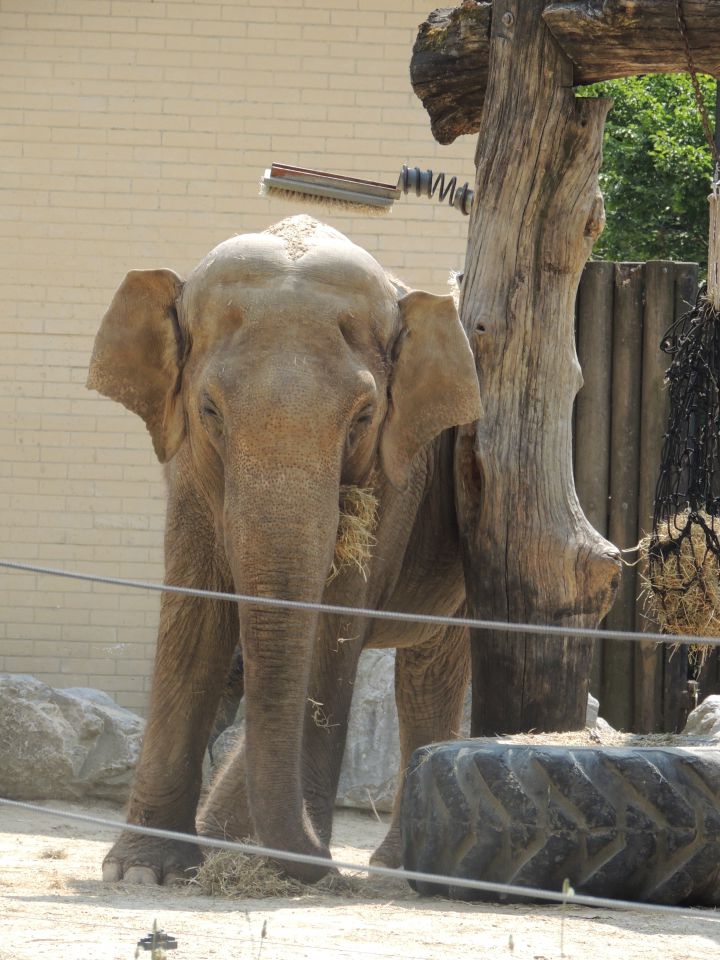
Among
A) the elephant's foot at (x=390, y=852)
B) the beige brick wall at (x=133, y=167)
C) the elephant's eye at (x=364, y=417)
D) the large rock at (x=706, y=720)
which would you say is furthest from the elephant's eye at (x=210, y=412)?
the beige brick wall at (x=133, y=167)

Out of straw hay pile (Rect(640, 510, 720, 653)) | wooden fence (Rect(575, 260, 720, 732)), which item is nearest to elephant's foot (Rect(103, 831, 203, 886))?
straw hay pile (Rect(640, 510, 720, 653))

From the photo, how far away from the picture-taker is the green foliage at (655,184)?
17.8 metres

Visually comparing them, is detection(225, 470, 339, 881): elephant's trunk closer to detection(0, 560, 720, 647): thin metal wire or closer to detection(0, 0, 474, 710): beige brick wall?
detection(0, 560, 720, 647): thin metal wire

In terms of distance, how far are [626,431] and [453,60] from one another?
3.28m

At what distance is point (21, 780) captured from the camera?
27.8 feet

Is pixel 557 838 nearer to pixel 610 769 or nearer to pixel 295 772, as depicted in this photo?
pixel 610 769

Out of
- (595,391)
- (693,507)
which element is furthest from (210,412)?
(595,391)

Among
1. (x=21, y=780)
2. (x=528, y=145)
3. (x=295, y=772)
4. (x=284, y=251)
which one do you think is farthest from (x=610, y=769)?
(x=21, y=780)

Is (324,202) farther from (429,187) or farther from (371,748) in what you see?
(371,748)

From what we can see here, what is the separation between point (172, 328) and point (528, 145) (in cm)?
156

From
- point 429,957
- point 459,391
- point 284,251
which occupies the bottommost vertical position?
point 429,957

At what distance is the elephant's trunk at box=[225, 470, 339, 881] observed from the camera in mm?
4930

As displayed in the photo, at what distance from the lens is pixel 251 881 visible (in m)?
4.84

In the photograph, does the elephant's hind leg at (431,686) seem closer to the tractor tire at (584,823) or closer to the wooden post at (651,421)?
the wooden post at (651,421)
